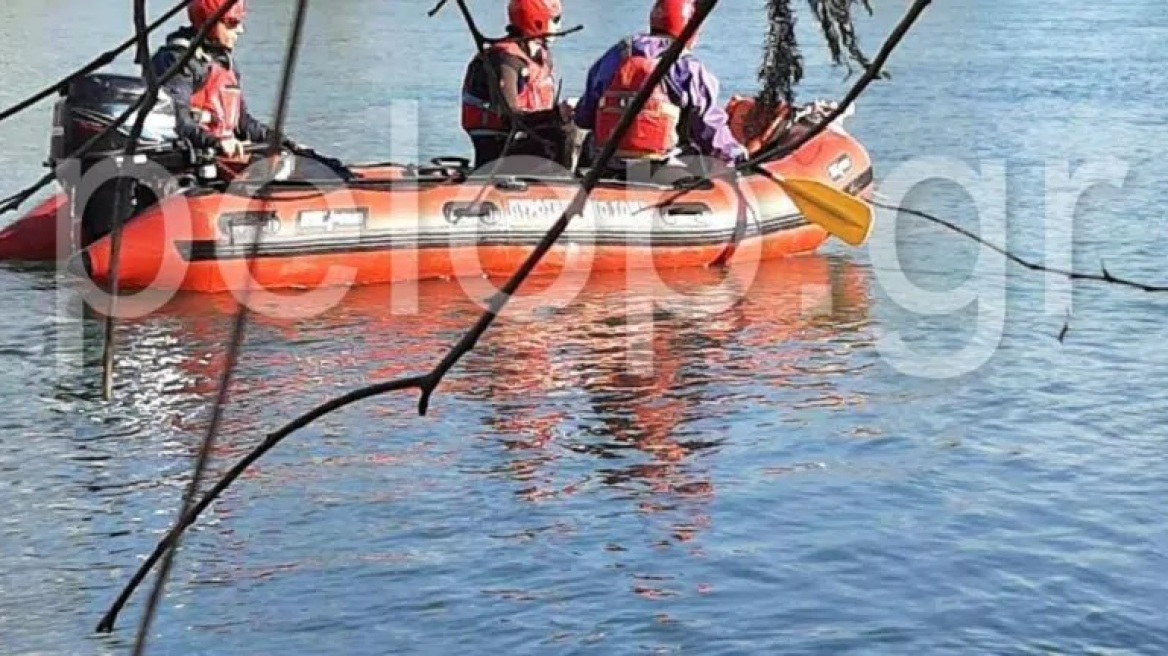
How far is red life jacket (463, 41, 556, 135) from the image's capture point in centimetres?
1042

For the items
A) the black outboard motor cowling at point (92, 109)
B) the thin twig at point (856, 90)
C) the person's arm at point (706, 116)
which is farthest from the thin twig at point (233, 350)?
the person's arm at point (706, 116)

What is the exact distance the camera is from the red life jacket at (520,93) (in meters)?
10.4

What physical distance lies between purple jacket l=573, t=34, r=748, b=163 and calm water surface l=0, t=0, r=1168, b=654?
2.51 feet

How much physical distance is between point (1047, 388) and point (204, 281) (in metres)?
4.05

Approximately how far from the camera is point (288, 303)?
9.73 meters

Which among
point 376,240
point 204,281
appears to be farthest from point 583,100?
point 204,281

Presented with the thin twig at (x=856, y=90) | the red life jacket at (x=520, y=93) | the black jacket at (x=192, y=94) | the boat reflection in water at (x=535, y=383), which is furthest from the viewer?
the red life jacket at (x=520, y=93)

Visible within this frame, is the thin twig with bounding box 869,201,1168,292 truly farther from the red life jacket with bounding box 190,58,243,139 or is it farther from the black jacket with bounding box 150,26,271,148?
the red life jacket with bounding box 190,58,243,139

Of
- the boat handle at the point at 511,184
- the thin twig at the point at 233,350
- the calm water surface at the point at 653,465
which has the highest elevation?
the thin twig at the point at 233,350

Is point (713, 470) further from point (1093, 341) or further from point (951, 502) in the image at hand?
point (1093, 341)

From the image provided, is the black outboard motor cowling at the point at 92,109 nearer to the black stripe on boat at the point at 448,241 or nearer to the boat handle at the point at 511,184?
the black stripe on boat at the point at 448,241

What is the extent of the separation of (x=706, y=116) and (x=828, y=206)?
28.9 ft

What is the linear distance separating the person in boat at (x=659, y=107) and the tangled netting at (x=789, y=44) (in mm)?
8053

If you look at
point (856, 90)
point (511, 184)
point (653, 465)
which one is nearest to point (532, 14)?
point (511, 184)
